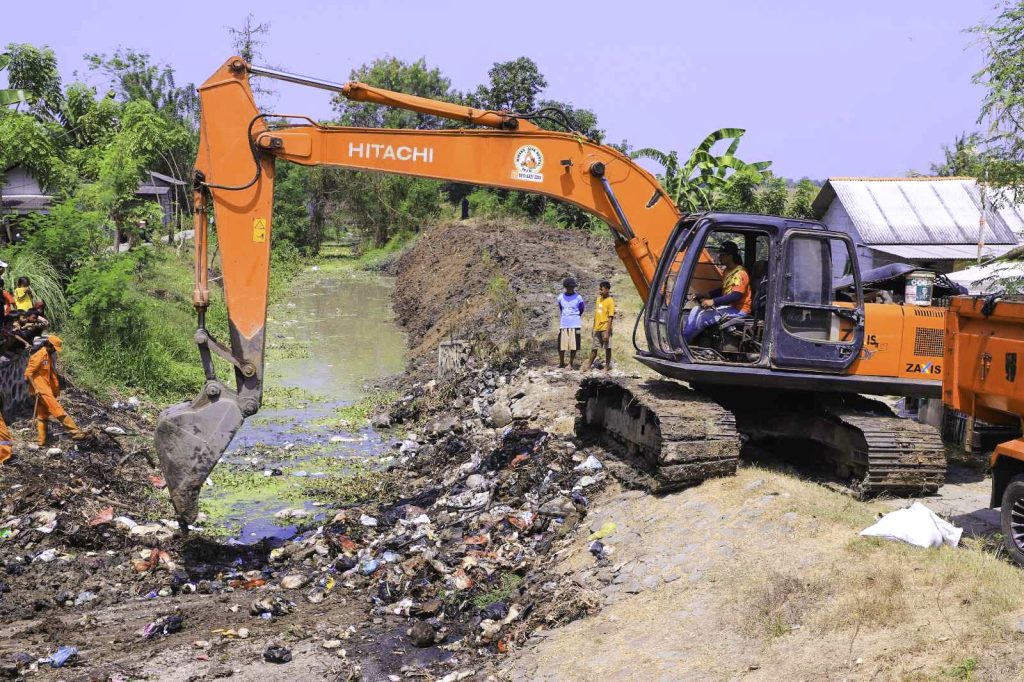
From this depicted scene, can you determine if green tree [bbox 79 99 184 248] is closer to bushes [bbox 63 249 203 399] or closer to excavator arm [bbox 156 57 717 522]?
bushes [bbox 63 249 203 399]

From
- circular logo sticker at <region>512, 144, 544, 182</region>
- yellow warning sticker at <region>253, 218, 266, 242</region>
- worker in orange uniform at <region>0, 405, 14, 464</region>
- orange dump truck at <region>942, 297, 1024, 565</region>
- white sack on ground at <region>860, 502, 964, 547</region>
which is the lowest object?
worker in orange uniform at <region>0, 405, 14, 464</region>

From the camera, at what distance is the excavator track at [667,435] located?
802cm

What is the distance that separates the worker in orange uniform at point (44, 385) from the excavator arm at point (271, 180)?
11.5 ft

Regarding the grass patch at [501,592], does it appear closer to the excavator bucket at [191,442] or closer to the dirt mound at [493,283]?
the excavator bucket at [191,442]

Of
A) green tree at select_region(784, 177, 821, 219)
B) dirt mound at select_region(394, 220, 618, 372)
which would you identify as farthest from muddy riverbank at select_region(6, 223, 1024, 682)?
green tree at select_region(784, 177, 821, 219)

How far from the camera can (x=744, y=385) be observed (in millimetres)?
8594

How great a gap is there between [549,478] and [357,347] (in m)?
13.2

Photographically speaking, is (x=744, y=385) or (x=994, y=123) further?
(x=994, y=123)

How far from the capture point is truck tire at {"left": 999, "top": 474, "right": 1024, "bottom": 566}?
6453mm

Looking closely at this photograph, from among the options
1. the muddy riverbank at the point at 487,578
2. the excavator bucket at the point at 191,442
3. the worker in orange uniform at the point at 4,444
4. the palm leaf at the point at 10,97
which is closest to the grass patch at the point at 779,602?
the muddy riverbank at the point at 487,578

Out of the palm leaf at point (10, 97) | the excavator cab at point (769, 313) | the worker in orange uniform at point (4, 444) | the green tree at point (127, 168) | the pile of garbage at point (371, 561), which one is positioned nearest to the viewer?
the pile of garbage at point (371, 561)

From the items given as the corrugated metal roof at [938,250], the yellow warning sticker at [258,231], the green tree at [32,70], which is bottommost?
the yellow warning sticker at [258,231]

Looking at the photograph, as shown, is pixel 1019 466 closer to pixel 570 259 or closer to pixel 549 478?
pixel 549 478

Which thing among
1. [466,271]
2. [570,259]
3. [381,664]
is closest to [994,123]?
[381,664]
